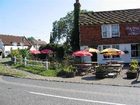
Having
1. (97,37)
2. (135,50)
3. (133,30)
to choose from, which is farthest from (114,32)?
(135,50)

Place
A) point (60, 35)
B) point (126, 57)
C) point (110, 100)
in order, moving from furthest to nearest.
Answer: point (60, 35) → point (126, 57) → point (110, 100)

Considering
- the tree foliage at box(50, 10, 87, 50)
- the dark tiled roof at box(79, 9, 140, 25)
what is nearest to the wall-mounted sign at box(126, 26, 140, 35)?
the dark tiled roof at box(79, 9, 140, 25)

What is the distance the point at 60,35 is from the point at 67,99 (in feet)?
247

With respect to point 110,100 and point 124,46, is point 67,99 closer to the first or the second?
point 110,100

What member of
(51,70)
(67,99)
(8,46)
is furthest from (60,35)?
(67,99)

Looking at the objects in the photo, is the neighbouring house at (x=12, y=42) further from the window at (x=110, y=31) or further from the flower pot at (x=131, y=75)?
the flower pot at (x=131, y=75)

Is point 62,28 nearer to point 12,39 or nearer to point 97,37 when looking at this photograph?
point 12,39

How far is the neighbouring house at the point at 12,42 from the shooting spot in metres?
92.6

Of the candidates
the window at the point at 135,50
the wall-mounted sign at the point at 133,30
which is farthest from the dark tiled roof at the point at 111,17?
the window at the point at 135,50

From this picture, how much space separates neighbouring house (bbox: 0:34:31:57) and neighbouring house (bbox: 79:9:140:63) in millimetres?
48350

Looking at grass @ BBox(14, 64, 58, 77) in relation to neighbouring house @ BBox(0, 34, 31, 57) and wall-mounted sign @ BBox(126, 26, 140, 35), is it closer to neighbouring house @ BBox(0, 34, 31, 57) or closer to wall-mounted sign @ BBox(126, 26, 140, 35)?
wall-mounted sign @ BBox(126, 26, 140, 35)

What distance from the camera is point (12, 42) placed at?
97000 millimetres

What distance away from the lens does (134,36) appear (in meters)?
42.7

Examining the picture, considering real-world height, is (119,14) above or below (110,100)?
above
